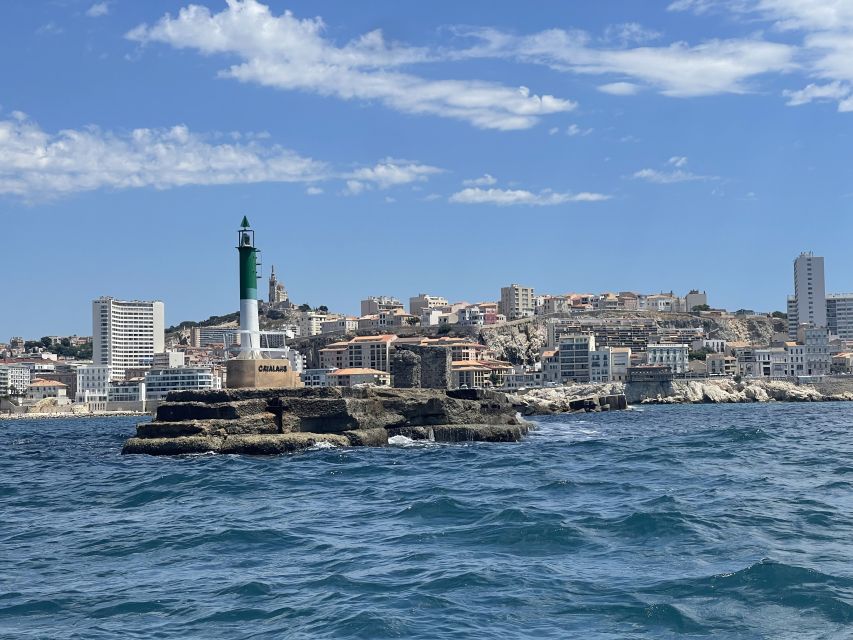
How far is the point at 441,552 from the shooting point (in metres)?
16.8

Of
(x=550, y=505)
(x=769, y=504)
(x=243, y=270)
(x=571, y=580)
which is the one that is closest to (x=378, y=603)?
(x=571, y=580)

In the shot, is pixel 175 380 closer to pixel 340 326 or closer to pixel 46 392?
pixel 46 392

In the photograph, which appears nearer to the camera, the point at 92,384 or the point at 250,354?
the point at 250,354

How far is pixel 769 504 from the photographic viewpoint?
822 inches

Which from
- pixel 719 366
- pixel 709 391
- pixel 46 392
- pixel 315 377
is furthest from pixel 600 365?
pixel 46 392

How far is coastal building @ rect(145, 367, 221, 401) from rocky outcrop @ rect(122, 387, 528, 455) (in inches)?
3227

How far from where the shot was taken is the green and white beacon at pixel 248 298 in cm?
5559

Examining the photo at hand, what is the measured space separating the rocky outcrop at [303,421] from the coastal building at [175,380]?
82.0 meters

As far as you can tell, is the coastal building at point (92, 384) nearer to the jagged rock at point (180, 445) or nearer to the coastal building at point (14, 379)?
the coastal building at point (14, 379)

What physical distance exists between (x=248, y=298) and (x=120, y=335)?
146 metres

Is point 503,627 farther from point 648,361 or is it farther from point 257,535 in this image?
point 648,361

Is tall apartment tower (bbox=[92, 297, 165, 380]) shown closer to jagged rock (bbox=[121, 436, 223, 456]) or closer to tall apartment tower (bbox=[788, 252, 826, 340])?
tall apartment tower (bbox=[788, 252, 826, 340])

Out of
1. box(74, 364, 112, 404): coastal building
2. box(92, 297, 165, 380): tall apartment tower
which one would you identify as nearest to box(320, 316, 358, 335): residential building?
box(92, 297, 165, 380): tall apartment tower

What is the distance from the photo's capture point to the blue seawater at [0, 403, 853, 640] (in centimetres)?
1283
